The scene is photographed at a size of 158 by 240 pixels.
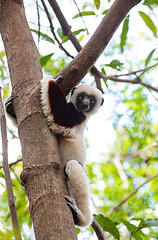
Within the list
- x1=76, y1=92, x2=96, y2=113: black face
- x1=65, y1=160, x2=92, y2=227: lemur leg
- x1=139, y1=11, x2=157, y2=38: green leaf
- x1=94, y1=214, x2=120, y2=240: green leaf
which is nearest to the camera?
x1=65, y1=160, x2=92, y2=227: lemur leg

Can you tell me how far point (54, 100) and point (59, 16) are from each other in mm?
986

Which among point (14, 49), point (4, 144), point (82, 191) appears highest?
point (14, 49)

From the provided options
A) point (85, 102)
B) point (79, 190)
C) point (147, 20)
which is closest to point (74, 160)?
point (79, 190)

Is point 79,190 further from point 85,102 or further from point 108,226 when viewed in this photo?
point 85,102

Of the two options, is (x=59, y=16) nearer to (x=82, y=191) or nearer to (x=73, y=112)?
(x=73, y=112)

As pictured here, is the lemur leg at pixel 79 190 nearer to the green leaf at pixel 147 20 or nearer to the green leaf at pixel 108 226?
the green leaf at pixel 108 226

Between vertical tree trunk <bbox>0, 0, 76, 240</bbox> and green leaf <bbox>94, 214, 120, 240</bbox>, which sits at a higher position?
vertical tree trunk <bbox>0, 0, 76, 240</bbox>

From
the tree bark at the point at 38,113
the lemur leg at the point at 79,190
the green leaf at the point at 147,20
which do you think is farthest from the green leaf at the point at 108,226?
the green leaf at the point at 147,20

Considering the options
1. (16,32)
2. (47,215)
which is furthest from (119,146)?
(47,215)

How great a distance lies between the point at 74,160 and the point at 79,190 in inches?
11.4

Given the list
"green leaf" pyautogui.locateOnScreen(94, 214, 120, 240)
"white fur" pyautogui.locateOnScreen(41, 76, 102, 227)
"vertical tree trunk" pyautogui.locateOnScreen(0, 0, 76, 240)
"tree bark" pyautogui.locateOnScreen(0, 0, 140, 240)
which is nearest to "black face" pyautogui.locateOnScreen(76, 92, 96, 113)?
"white fur" pyautogui.locateOnScreen(41, 76, 102, 227)

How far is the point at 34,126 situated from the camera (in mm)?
2322

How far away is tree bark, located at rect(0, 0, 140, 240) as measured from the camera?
184 cm

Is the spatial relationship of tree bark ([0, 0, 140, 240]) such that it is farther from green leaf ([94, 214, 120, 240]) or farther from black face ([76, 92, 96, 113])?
black face ([76, 92, 96, 113])
